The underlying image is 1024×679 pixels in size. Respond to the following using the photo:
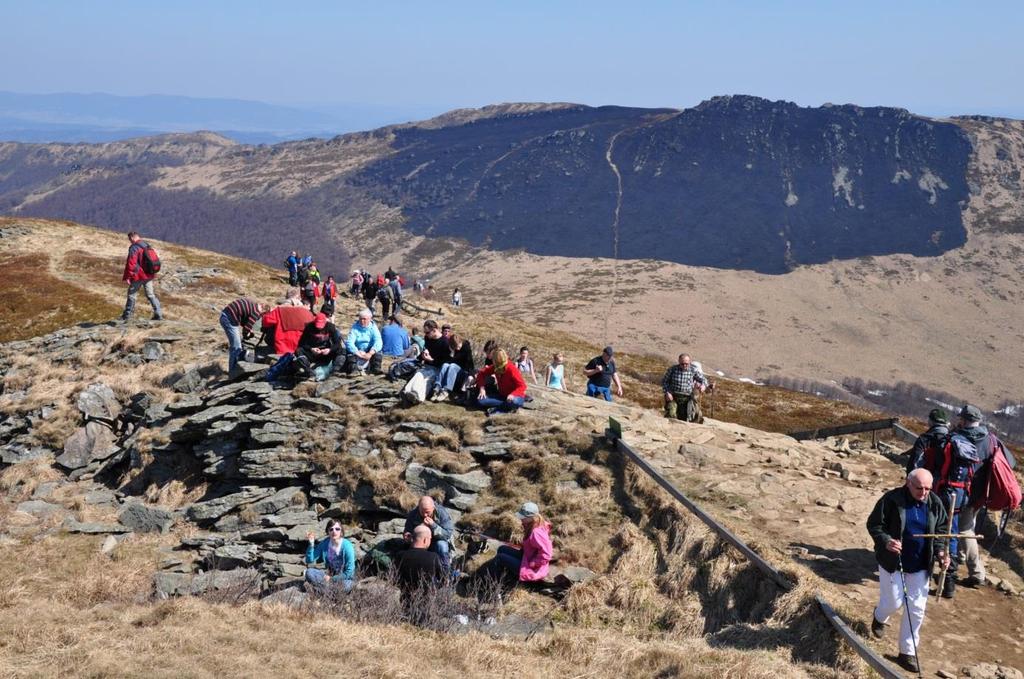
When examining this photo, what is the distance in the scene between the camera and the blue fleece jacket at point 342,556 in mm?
11623

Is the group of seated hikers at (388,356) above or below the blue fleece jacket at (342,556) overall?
above

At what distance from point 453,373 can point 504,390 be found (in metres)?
1.34

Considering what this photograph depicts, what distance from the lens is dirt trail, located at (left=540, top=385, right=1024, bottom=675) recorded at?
8812 mm

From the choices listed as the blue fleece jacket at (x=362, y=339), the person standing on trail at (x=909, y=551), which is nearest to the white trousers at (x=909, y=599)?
the person standing on trail at (x=909, y=551)

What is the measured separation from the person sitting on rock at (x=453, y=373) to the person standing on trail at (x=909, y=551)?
970 cm

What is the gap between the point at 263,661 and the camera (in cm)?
772

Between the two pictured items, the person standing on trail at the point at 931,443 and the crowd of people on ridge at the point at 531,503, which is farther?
the person standing on trail at the point at 931,443

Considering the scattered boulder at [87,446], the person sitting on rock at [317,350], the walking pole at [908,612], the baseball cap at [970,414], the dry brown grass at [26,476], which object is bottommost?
the dry brown grass at [26,476]

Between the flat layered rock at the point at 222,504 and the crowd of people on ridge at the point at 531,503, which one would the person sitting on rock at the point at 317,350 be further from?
the flat layered rock at the point at 222,504

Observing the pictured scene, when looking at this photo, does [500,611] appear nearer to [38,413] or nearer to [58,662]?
[58,662]

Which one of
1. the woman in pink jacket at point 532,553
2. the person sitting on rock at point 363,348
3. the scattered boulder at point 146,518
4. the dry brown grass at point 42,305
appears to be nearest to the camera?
the woman in pink jacket at point 532,553

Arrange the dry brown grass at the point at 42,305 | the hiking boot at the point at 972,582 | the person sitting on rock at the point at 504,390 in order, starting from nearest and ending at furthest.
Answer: the hiking boot at the point at 972,582, the person sitting on rock at the point at 504,390, the dry brown grass at the point at 42,305

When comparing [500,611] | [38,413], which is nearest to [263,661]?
[500,611]

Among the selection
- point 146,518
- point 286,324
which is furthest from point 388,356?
point 146,518
